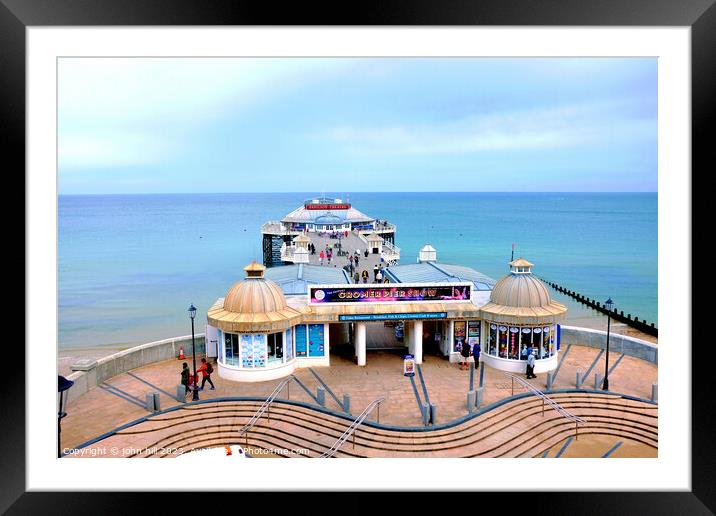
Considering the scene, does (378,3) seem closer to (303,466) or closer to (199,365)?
(303,466)

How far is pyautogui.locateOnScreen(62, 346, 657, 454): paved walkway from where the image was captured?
1185 centimetres

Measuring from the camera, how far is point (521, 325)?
47.5 feet

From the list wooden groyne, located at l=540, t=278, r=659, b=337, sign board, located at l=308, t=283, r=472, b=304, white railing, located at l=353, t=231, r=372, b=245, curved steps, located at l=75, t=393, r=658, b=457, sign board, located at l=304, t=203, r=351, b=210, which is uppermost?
sign board, located at l=304, t=203, r=351, b=210

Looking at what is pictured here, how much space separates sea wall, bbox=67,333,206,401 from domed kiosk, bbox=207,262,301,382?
2.25 metres

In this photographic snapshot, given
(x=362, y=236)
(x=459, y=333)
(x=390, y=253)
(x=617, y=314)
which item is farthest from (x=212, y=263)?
(x=459, y=333)

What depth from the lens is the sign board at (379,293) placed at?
1502cm

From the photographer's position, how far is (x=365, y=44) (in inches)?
258

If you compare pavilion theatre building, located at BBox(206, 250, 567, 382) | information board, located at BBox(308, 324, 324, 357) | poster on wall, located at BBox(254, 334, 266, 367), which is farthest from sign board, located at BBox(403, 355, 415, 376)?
poster on wall, located at BBox(254, 334, 266, 367)

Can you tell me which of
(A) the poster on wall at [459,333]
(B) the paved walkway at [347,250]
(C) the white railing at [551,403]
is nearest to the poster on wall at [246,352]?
(A) the poster on wall at [459,333]

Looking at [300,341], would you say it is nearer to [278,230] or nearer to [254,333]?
[254,333]

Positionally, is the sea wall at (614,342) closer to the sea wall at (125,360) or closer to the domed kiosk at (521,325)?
the domed kiosk at (521,325)

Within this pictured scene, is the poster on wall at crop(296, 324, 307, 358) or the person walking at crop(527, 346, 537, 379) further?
the poster on wall at crop(296, 324, 307, 358)

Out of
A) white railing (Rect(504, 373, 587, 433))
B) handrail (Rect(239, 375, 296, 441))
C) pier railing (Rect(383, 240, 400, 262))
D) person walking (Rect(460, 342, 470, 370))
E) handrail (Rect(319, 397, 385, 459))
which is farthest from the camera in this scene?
pier railing (Rect(383, 240, 400, 262))

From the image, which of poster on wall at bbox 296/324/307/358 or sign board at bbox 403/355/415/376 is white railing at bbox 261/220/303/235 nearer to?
poster on wall at bbox 296/324/307/358
